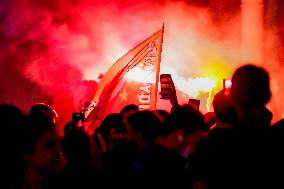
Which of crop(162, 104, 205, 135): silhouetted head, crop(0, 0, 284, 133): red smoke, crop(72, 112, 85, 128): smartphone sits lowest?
crop(72, 112, 85, 128): smartphone

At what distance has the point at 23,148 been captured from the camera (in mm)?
2355

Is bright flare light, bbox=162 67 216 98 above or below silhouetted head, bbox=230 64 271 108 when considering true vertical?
above

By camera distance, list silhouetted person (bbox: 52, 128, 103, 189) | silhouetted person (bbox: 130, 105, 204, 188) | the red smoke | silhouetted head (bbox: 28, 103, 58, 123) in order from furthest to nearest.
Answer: the red smoke < silhouetted person (bbox: 52, 128, 103, 189) < silhouetted person (bbox: 130, 105, 204, 188) < silhouetted head (bbox: 28, 103, 58, 123)

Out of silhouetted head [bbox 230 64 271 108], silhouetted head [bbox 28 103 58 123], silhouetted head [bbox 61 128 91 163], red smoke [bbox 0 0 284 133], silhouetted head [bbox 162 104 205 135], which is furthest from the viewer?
red smoke [bbox 0 0 284 133]

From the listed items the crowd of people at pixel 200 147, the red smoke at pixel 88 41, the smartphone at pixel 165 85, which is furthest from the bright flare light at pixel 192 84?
the crowd of people at pixel 200 147

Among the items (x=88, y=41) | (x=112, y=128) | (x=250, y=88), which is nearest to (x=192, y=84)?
(x=88, y=41)

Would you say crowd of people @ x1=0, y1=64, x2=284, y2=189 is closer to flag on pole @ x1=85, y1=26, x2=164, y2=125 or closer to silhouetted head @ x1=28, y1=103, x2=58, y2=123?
silhouetted head @ x1=28, y1=103, x2=58, y2=123

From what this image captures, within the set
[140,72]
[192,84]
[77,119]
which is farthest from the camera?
[192,84]

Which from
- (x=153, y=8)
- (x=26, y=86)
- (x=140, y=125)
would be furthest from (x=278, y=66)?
(x=140, y=125)

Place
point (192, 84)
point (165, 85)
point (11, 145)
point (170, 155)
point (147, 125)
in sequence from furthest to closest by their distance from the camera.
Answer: point (192, 84) < point (165, 85) < point (147, 125) < point (170, 155) < point (11, 145)

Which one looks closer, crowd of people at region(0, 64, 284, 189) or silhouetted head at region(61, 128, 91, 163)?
crowd of people at region(0, 64, 284, 189)

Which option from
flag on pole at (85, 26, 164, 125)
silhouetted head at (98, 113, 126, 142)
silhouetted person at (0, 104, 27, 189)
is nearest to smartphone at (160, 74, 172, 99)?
silhouetted head at (98, 113, 126, 142)

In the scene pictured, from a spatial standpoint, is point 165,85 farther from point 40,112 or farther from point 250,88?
point 250,88

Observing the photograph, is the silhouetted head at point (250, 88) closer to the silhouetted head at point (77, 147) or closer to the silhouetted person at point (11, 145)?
the silhouetted person at point (11, 145)
